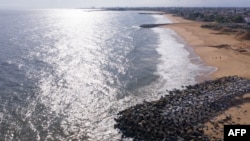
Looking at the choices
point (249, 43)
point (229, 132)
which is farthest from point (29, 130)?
point (249, 43)

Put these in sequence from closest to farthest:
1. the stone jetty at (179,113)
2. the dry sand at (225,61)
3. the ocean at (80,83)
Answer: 1. the stone jetty at (179,113)
2. the dry sand at (225,61)
3. the ocean at (80,83)

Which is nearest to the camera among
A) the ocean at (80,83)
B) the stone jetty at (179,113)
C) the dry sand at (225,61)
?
the stone jetty at (179,113)

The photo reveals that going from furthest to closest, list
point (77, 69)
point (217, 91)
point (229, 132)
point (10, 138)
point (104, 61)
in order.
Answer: point (104, 61) → point (77, 69) → point (217, 91) → point (10, 138) → point (229, 132)

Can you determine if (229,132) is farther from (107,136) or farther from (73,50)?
(73,50)

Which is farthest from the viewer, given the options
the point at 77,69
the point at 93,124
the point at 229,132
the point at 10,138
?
the point at 77,69

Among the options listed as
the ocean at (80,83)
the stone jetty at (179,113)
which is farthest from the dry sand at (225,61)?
the ocean at (80,83)

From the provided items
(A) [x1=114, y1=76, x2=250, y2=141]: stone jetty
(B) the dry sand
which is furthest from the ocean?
(B) the dry sand

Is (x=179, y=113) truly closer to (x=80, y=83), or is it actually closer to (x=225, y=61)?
(x=80, y=83)

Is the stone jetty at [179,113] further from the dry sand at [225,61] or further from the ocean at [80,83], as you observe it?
the ocean at [80,83]

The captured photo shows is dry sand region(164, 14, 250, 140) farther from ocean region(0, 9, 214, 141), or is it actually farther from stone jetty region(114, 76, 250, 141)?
ocean region(0, 9, 214, 141)
